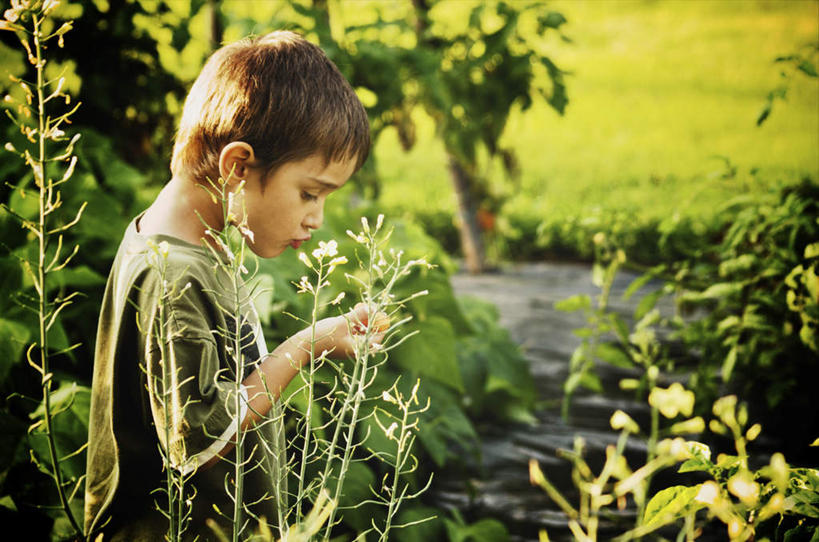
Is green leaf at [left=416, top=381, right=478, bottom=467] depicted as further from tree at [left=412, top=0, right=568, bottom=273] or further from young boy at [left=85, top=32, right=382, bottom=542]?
tree at [left=412, top=0, right=568, bottom=273]

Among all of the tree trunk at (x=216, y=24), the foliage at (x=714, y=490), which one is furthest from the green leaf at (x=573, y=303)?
the tree trunk at (x=216, y=24)

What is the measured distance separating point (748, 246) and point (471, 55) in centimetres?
153

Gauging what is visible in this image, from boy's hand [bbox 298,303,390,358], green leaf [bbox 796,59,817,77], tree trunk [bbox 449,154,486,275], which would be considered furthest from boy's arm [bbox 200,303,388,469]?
tree trunk [bbox 449,154,486,275]

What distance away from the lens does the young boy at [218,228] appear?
0.96m

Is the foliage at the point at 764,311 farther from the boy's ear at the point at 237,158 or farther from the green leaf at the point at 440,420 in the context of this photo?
the boy's ear at the point at 237,158

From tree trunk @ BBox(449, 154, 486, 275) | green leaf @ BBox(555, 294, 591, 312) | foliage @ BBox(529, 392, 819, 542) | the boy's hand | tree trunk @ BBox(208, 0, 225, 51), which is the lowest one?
tree trunk @ BBox(449, 154, 486, 275)

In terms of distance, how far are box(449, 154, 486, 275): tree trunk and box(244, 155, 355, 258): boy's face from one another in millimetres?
3652

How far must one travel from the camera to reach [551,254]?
5762 millimetres

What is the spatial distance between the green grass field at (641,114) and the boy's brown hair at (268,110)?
3.99m

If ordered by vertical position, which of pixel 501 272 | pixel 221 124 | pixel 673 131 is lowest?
pixel 501 272

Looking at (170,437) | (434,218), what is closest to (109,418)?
(170,437)

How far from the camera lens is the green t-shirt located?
0.87 m

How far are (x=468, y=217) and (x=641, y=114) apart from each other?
4.13m

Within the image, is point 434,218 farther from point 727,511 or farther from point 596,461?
point 727,511
